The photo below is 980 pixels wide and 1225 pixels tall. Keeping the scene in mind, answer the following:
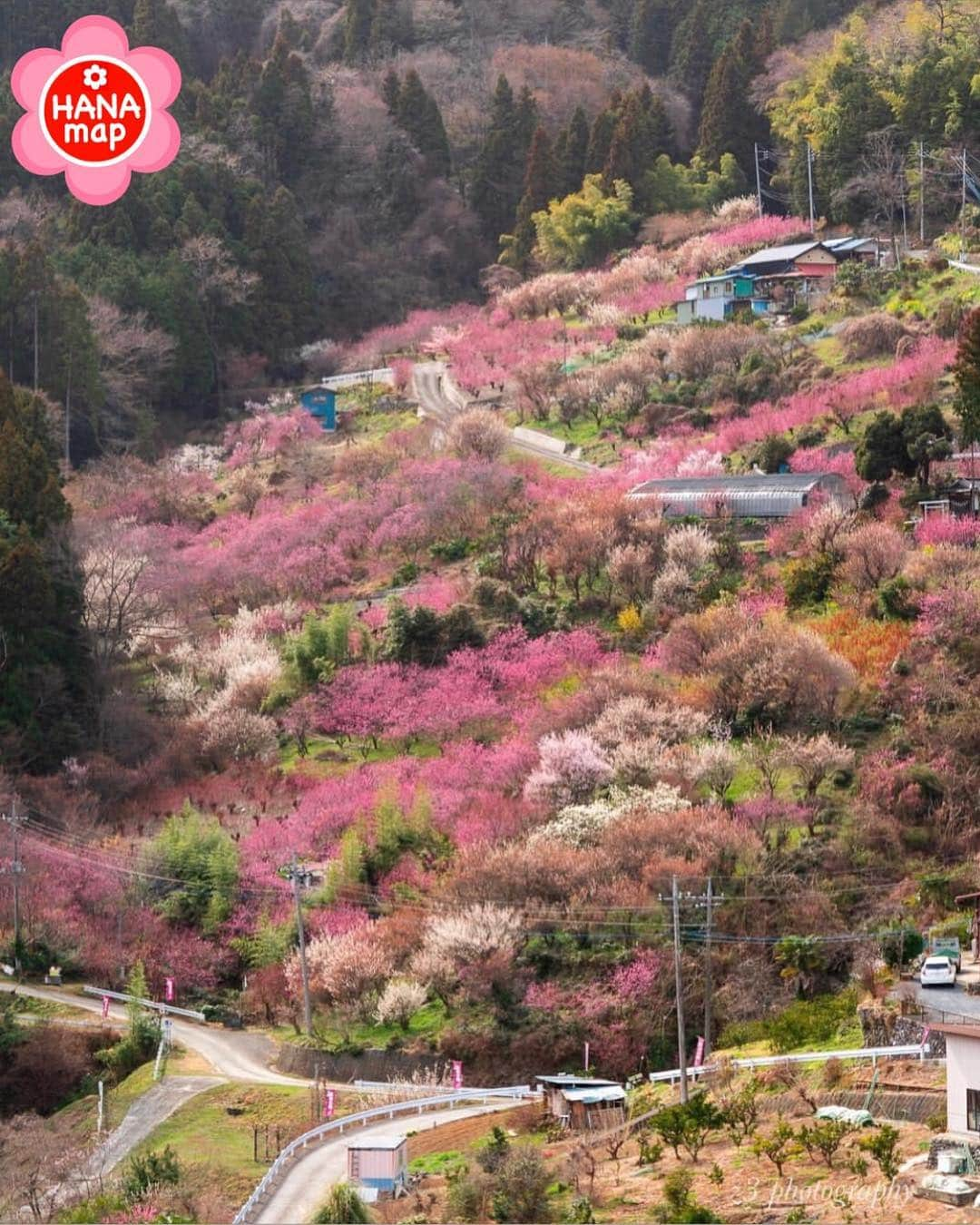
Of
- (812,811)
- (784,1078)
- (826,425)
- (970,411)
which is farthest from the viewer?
(826,425)

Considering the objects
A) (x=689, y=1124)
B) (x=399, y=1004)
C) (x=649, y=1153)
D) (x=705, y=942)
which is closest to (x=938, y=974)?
(x=705, y=942)

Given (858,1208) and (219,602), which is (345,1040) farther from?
(219,602)

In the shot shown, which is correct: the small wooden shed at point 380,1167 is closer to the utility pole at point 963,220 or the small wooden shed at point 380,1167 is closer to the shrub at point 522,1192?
the shrub at point 522,1192

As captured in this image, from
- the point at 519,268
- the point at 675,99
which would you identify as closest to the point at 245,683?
the point at 519,268

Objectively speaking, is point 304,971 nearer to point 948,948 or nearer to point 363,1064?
point 363,1064

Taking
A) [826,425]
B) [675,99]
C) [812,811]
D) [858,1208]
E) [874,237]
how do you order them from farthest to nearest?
[675,99], [874,237], [826,425], [812,811], [858,1208]

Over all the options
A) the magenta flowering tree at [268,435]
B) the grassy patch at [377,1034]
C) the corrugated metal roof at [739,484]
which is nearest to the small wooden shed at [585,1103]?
the grassy patch at [377,1034]
